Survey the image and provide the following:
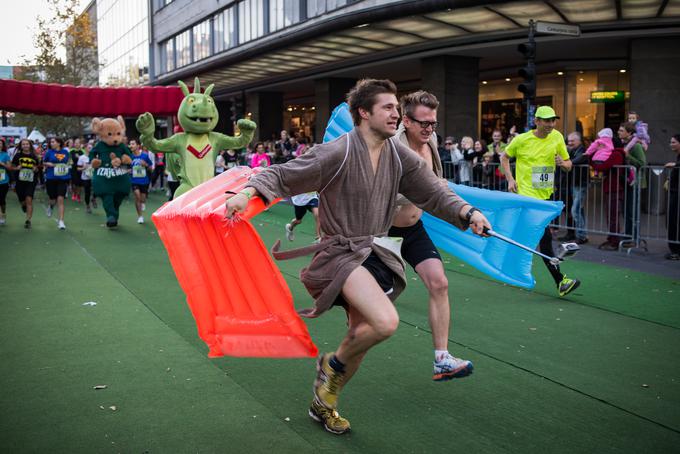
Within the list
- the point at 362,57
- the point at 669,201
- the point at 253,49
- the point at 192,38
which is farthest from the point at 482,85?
the point at 192,38

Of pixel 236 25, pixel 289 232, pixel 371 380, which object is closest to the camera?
pixel 371 380

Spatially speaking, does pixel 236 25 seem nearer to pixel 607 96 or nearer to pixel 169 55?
pixel 169 55

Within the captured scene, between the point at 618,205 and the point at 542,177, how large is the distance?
3.51m

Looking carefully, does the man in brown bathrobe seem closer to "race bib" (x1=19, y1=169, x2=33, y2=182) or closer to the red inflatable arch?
"race bib" (x1=19, y1=169, x2=33, y2=182)

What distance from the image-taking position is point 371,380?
500 cm

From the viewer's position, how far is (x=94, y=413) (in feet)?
14.3

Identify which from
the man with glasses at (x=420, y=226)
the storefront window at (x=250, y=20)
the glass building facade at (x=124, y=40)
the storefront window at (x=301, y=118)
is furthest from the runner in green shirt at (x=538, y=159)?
the glass building facade at (x=124, y=40)

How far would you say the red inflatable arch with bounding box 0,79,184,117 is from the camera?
18.9 m

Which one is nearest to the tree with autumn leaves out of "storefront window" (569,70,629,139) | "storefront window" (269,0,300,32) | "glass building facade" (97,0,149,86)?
"glass building facade" (97,0,149,86)

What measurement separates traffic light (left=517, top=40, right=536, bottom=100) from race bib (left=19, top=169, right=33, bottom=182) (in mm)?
10464

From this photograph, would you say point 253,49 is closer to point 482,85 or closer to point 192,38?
point 482,85

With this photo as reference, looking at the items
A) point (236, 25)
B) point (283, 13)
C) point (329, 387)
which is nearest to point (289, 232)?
point (329, 387)

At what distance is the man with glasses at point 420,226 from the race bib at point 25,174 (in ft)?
40.0

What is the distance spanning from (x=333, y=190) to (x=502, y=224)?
11.7 feet
